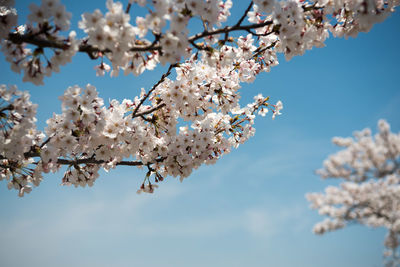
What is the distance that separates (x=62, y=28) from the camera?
2514 mm

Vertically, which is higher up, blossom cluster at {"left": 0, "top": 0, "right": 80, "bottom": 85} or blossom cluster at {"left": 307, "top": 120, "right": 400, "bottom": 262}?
blossom cluster at {"left": 307, "top": 120, "right": 400, "bottom": 262}

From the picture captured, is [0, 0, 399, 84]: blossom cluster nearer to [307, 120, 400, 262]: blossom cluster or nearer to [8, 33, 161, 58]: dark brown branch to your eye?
[8, 33, 161, 58]: dark brown branch

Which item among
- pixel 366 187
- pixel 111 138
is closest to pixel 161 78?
pixel 111 138

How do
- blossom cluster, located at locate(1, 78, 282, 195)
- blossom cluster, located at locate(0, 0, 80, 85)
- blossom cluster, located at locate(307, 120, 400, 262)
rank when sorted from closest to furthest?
1. blossom cluster, located at locate(0, 0, 80, 85)
2. blossom cluster, located at locate(1, 78, 282, 195)
3. blossom cluster, located at locate(307, 120, 400, 262)

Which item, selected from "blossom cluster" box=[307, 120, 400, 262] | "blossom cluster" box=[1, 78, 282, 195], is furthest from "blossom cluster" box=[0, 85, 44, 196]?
"blossom cluster" box=[307, 120, 400, 262]

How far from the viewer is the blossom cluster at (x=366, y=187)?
19.6 m

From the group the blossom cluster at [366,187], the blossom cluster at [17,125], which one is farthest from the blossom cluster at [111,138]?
the blossom cluster at [366,187]

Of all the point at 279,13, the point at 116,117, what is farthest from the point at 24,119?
the point at 279,13

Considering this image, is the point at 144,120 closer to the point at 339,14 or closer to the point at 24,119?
the point at 24,119

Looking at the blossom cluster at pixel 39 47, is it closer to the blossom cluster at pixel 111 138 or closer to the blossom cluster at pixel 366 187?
the blossom cluster at pixel 111 138

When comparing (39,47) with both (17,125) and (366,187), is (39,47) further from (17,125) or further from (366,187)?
(366,187)

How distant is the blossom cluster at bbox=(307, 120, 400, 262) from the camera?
19.6m

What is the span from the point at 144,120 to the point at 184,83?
88 cm

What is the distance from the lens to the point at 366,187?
20844 millimetres
